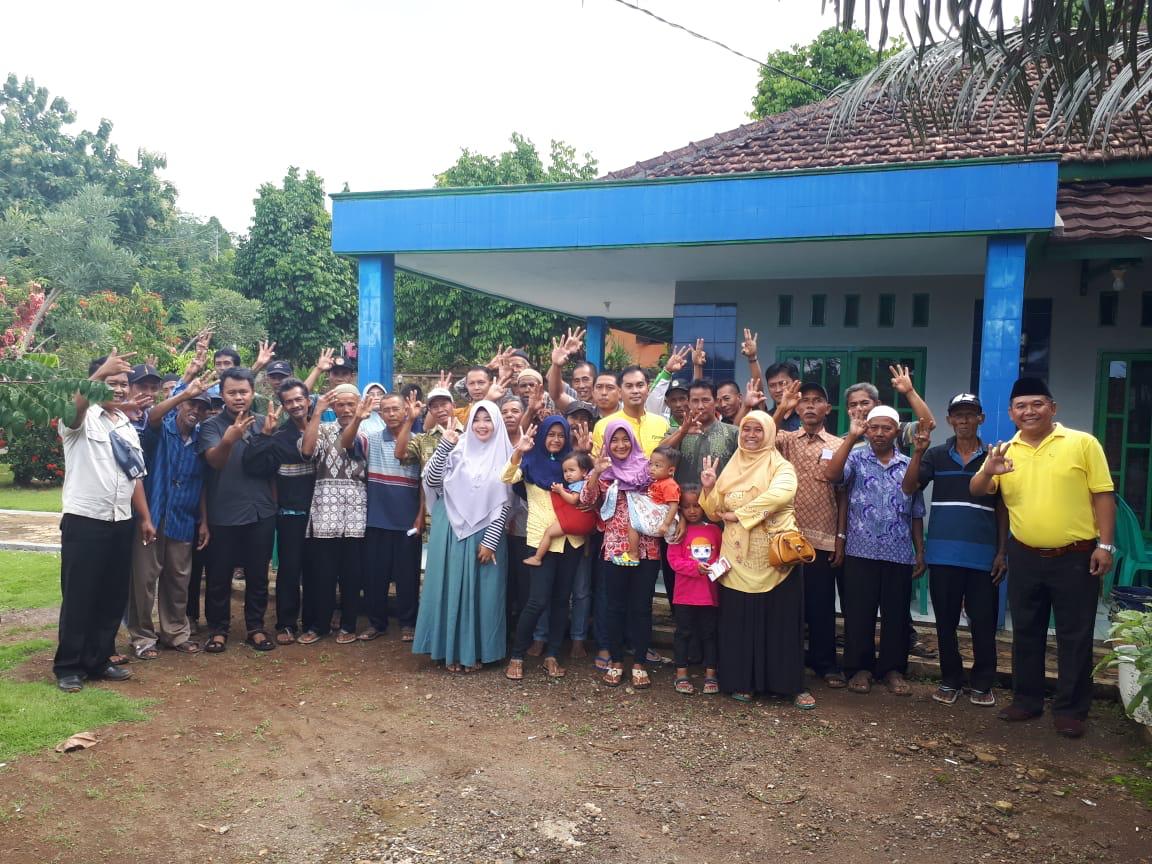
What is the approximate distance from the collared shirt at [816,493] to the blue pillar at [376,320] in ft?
12.4

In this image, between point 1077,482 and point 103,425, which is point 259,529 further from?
point 1077,482

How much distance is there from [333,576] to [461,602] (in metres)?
1.11

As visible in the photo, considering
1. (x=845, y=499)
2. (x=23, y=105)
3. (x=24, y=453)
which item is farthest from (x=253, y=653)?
(x=23, y=105)

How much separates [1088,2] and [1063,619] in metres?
2.84

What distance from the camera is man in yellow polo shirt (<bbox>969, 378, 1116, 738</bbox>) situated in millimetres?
4254

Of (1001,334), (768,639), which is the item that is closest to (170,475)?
(768,639)

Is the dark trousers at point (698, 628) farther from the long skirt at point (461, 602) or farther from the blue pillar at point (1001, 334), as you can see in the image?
the blue pillar at point (1001, 334)

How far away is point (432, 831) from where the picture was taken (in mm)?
3355

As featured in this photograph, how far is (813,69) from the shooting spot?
19469mm

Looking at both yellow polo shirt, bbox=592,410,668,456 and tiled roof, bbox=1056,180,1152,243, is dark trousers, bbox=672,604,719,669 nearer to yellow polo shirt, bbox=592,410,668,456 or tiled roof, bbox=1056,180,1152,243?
yellow polo shirt, bbox=592,410,668,456

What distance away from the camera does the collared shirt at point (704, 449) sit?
5121mm

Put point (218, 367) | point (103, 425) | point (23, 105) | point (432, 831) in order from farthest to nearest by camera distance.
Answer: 1. point (23, 105)
2. point (218, 367)
3. point (103, 425)
4. point (432, 831)

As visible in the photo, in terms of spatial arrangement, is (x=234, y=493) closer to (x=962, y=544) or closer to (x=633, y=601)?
(x=633, y=601)

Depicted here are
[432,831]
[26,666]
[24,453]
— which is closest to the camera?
[432,831]
